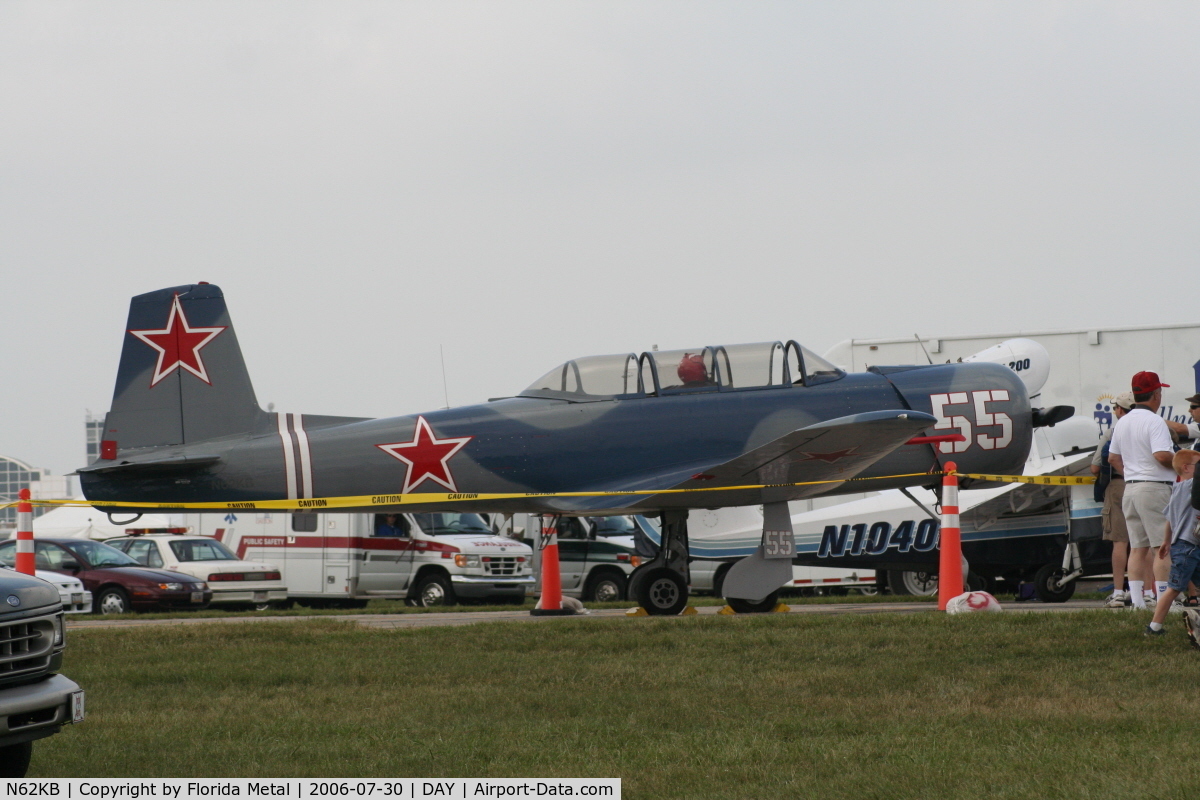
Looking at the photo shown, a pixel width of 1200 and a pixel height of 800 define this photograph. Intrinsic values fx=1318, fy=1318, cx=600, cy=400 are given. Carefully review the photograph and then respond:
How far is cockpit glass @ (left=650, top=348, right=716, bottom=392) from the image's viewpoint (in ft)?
45.2

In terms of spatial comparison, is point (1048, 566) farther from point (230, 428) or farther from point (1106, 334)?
point (230, 428)

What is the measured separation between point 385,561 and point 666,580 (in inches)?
411

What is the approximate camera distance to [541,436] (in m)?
13.6

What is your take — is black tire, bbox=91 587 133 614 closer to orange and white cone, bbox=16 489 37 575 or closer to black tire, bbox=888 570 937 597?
orange and white cone, bbox=16 489 37 575

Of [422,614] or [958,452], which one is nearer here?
[958,452]

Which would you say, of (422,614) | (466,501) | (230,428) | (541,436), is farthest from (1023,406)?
(230,428)

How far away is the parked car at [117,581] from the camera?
65.8 feet

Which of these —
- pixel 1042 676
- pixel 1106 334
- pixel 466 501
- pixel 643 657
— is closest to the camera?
pixel 1042 676

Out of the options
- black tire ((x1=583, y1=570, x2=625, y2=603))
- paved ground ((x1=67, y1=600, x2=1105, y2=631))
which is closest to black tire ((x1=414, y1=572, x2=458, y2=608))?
black tire ((x1=583, y1=570, x2=625, y2=603))

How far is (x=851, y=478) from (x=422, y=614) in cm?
549

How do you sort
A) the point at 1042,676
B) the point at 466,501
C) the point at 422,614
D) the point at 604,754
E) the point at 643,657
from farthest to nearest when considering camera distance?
the point at 422,614 < the point at 466,501 < the point at 643,657 < the point at 1042,676 < the point at 604,754

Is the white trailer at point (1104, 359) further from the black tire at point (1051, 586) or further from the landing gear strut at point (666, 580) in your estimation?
the landing gear strut at point (666, 580)

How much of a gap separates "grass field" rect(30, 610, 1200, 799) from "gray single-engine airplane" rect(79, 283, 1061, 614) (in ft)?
8.50

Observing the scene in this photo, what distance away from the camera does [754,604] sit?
1338cm
